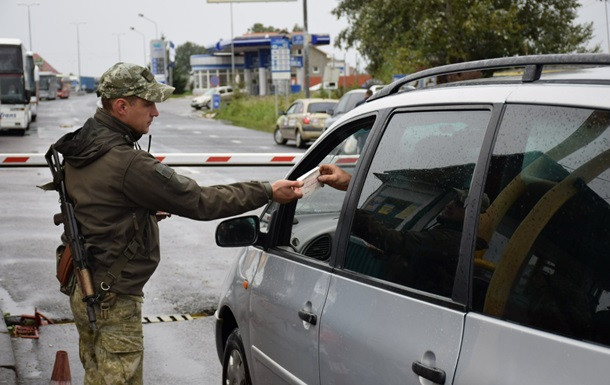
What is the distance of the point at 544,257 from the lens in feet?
8.24

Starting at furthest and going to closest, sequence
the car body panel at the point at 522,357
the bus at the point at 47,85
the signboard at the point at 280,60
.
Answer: the bus at the point at 47,85 < the signboard at the point at 280,60 < the car body panel at the point at 522,357

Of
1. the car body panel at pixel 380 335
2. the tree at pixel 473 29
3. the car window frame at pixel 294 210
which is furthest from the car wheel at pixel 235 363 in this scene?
the tree at pixel 473 29

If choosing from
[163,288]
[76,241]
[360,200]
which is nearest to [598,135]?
[360,200]

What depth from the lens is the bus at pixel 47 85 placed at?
9194cm

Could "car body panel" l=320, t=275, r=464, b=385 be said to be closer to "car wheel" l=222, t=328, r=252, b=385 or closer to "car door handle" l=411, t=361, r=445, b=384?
"car door handle" l=411, t=361, r=445, b=384

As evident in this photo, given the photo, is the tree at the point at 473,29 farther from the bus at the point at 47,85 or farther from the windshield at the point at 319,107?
the bus at the point at 47,85

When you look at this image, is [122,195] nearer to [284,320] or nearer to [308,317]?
[284,320]

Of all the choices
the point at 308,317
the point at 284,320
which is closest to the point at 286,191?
the point at 284,320

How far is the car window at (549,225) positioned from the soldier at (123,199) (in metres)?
1.56

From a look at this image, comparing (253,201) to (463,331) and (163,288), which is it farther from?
(163,288)

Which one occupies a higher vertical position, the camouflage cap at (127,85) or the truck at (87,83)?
the camouflage cap at (127,85)

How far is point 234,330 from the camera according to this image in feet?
16.0

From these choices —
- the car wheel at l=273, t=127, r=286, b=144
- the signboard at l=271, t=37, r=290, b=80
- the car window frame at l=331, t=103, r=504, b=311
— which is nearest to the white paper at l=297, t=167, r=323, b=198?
the car window frame at l=331, t=103, r=504, b=311

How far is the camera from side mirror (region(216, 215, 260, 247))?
4.37 metres
